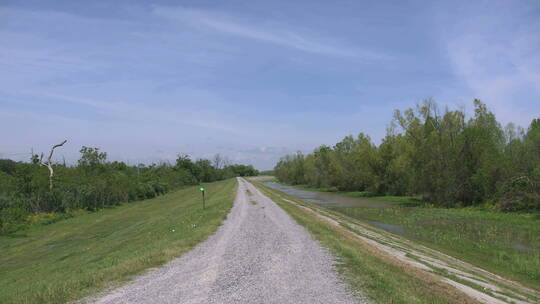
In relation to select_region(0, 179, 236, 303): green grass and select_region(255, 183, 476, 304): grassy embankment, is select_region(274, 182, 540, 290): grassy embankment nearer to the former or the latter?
select_region(255, 183, 476, 304): grassy embankment

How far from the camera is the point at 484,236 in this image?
2228cm

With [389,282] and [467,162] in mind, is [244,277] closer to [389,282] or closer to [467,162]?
[389,282]

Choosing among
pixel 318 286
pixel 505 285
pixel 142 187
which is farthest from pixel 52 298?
pixel 142 187

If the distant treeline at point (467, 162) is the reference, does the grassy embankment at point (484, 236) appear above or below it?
below

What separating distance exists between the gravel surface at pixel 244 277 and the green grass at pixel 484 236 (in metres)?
8.61

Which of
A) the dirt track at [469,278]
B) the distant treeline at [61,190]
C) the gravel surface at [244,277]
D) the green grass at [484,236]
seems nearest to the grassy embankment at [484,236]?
the green grass at [484,236]

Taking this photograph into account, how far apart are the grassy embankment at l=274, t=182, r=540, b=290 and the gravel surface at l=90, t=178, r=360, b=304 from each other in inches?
337

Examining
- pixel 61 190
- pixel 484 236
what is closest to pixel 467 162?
pixel 484 236

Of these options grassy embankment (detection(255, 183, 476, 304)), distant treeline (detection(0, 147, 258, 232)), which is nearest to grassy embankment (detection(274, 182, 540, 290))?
grassy embankment (detection(255, 183, 476, 304))

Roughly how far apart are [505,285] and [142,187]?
201 ft

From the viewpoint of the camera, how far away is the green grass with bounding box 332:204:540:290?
51.4ft

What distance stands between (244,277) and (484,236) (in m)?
18.9

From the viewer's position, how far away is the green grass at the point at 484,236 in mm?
15656

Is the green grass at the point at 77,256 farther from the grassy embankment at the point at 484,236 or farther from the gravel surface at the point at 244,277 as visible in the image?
the grassy embankment at the point at 484,236
